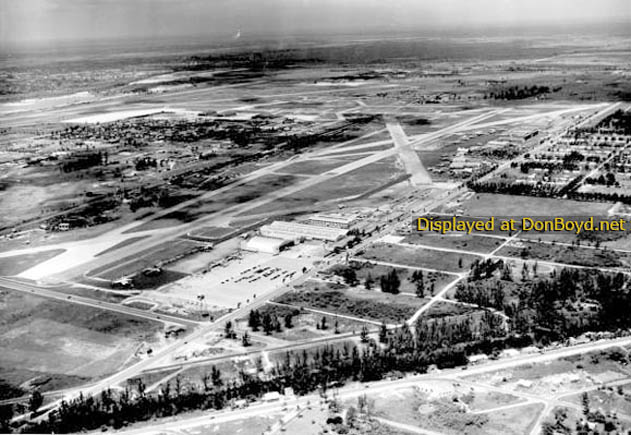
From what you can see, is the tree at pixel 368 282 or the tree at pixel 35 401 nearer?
the tree at pixel 35 401

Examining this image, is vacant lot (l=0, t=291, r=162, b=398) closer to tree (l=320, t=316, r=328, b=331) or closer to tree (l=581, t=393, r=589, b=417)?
tree (l=320, t=316, r=328, b=331)

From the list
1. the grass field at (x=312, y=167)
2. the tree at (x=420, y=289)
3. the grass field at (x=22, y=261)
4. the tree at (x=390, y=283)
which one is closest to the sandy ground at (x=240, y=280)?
the tree at (x=390, y=283)

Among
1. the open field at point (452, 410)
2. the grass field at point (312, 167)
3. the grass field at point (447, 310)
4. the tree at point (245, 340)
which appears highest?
the grass field at point (312, 167)

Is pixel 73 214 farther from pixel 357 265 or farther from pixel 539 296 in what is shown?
pixel 539 296

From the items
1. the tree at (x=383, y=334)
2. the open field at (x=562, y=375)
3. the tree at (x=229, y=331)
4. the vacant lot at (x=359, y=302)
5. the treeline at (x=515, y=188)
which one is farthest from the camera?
the treeline at (x=515, y=188)

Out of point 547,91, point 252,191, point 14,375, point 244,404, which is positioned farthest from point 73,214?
point 547,91

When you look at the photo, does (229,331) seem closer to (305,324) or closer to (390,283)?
(305,324)

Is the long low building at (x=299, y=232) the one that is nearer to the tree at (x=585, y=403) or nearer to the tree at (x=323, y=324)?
the tree at (x=323, y=324)

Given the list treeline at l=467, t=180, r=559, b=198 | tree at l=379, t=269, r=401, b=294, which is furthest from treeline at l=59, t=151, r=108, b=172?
tree at l=379, t=269, r=401, b=294
